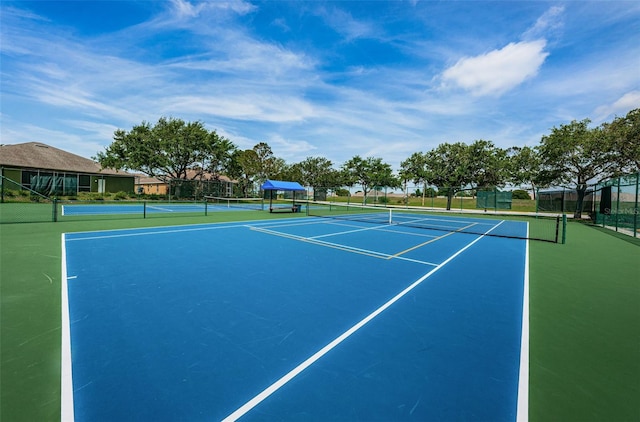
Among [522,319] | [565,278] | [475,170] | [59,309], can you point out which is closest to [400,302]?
[522,319]

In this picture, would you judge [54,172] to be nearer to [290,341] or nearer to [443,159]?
[290,341]

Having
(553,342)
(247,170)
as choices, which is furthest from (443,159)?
(553,342)

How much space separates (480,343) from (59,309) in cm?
558

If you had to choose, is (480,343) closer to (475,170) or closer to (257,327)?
(257,327)

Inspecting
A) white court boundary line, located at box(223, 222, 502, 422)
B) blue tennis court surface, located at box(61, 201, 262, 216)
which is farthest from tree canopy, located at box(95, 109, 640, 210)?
white court boundary line, located at box(223, 222, 502, 422)

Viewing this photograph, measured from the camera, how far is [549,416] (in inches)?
88.1

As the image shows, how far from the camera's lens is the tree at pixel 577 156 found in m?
22.4

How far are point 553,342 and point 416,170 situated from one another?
4141cm

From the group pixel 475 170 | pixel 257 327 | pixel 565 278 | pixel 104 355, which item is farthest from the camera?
pixel 475 170

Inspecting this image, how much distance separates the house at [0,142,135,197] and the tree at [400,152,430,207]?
1559 inches

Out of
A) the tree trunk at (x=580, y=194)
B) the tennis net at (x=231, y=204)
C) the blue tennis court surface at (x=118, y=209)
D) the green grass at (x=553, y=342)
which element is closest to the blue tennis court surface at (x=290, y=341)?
the green grass at (x=553, y=342)

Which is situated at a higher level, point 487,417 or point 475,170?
point 475,170

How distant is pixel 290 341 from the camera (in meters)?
3.27

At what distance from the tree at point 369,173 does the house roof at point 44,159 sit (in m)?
36.8
